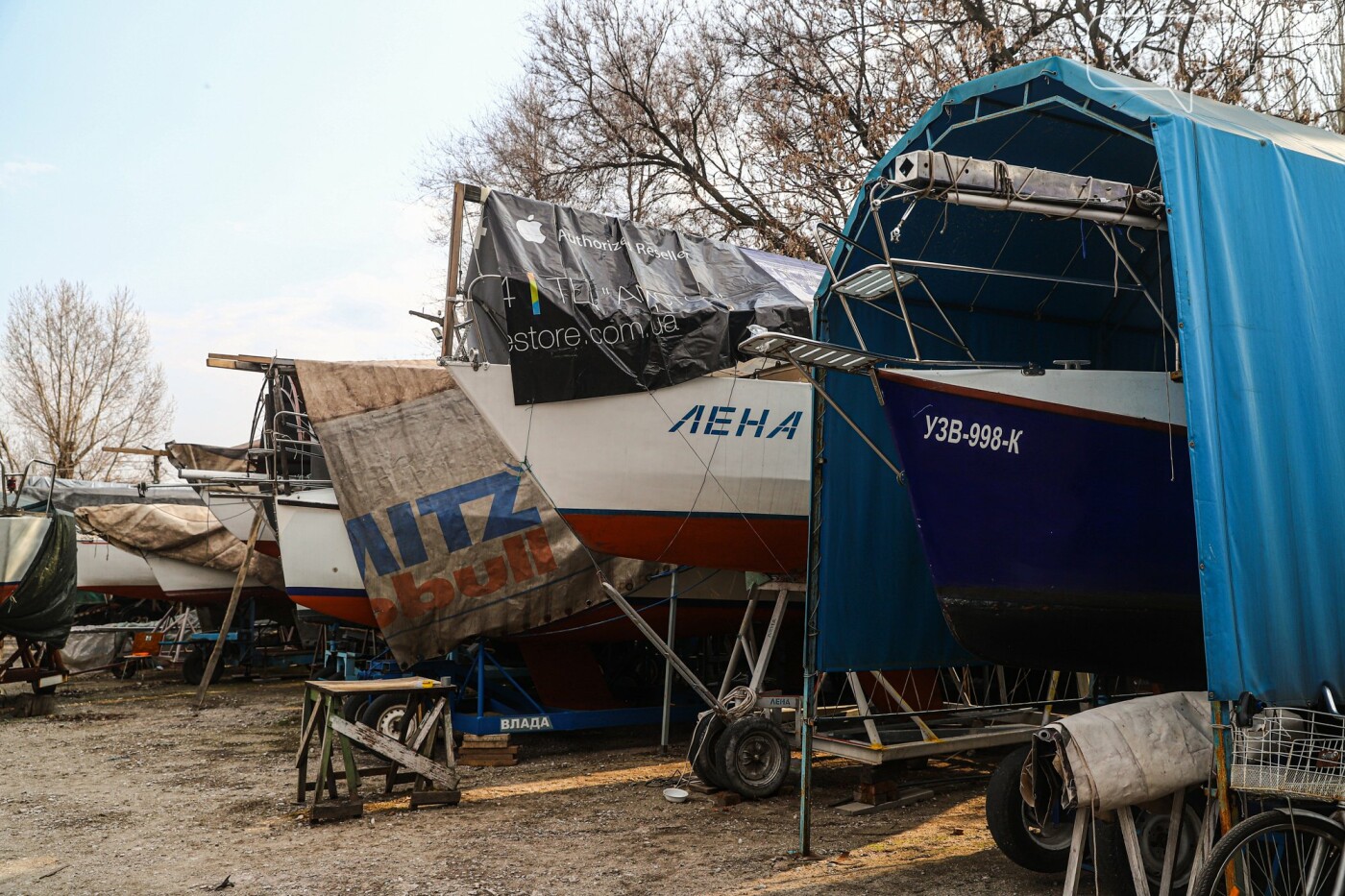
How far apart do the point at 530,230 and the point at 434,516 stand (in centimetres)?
274

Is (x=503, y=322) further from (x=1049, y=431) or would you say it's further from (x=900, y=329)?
(x=1049, y=431)

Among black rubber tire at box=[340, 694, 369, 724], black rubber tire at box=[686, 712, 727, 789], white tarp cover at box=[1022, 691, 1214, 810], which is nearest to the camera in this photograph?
white tarp cover at box=[1022, 691, 1214, 810]

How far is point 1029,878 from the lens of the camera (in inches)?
223

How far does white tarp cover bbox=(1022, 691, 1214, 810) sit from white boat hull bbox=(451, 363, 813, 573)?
489 centimetres

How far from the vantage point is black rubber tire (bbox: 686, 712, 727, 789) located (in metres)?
7.72

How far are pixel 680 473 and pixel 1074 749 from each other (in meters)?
5.10

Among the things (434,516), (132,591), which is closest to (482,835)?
(434,516)

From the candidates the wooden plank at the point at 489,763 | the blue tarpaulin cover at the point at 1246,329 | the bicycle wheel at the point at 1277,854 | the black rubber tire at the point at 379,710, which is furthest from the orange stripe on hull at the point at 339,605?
the bicycle wheel at the point at 1277,854

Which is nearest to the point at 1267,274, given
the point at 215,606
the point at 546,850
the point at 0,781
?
the point at 546,850

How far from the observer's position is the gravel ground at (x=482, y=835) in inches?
224

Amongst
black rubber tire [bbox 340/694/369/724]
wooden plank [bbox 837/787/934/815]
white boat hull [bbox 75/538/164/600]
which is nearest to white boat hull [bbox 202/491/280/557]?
white boat hull [bbox 75/538/164/600]

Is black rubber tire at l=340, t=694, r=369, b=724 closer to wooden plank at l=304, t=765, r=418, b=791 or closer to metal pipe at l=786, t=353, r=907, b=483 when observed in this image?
wooden plank at l=304, t=765, r=418, b=791

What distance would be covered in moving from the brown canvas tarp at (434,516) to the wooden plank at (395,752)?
7.11 ft

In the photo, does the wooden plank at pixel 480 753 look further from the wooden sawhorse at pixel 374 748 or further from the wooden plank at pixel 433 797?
the wooden plank at pixel 433 797
